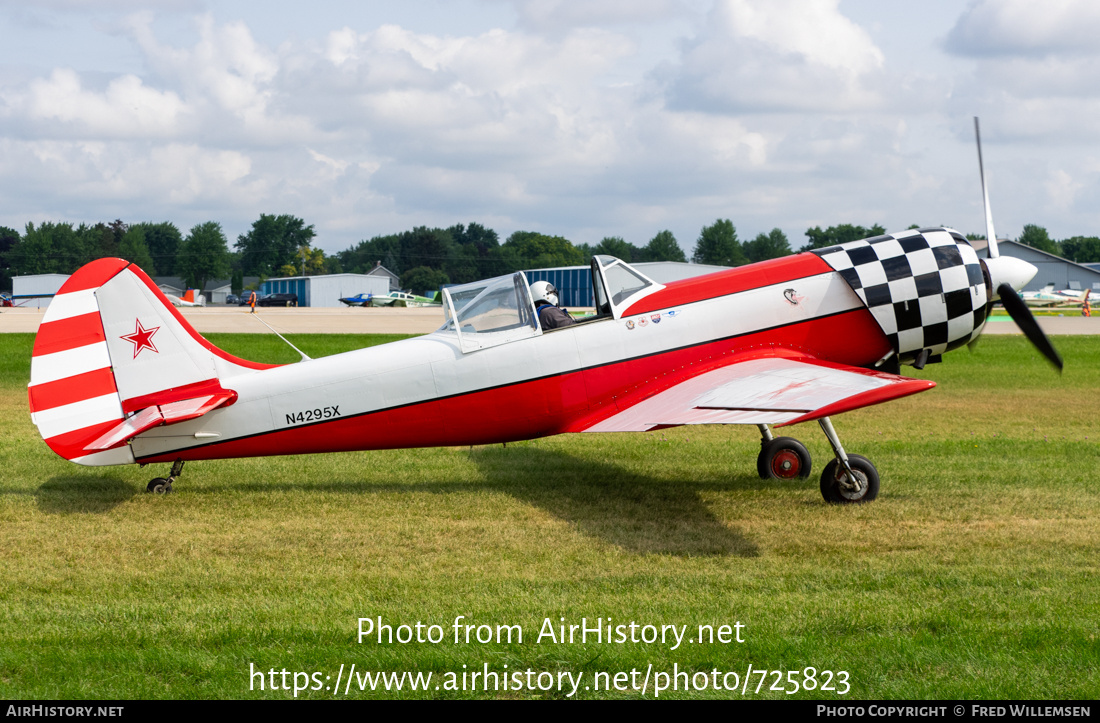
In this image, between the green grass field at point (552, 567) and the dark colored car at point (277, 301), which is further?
the dark colored car at point (277, 301)

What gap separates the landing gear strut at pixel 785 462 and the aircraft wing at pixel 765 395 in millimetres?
1210

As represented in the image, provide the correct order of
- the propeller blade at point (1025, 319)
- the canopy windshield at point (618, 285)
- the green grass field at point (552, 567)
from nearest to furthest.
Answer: the green grass field at point (552, 567)
the canopy windshield at point (618, 285)
the propeller blade at point (1025, 319)

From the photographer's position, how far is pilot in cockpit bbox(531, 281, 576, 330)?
8289mm

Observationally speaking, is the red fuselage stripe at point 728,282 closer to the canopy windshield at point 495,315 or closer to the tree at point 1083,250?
the canopy windshield at point 495,315

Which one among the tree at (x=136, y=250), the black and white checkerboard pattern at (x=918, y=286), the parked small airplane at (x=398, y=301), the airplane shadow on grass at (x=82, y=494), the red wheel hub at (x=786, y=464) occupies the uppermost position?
the tree at (x=136, y=250)

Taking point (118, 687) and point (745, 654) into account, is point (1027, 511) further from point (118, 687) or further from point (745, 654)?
point (118, 687)

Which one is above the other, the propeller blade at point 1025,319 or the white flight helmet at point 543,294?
the white flight helmet at point 543,294

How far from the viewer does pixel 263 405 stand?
7797 millimetres

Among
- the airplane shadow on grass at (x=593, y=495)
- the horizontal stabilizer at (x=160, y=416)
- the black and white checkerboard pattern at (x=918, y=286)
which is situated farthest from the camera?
the black and white checkerboard pattern at (x=918, y=286)

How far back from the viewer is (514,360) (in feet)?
26.2

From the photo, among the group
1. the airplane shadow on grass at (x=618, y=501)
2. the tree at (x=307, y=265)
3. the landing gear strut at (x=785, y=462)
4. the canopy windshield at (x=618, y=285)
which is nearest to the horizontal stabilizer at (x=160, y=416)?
Result: the airplane shadow on grass at (x=618, y=501)

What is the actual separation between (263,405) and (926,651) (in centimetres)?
552

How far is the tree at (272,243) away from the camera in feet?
495

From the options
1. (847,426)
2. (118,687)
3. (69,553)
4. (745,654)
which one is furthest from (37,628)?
(847,426)
